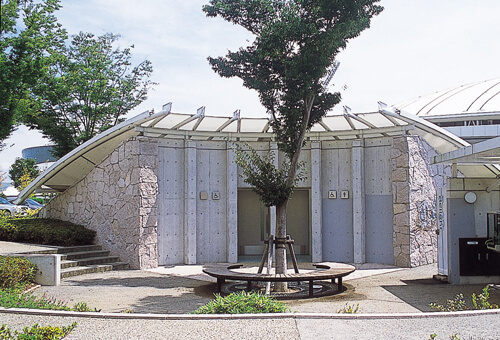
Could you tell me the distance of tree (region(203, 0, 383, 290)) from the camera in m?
10.3

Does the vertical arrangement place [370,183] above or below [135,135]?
below

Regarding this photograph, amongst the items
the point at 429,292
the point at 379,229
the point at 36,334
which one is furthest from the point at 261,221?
the point at 36,334

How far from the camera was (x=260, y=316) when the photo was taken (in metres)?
6.59

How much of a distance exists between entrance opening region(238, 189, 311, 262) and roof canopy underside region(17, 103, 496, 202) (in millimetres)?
3079

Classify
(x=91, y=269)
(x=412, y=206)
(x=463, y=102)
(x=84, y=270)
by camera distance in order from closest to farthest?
(x=84, y=270), (x=91, y=269), (x=412, y=206), (x=463, y=102)

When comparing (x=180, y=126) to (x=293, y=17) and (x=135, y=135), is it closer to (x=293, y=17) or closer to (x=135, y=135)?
(x=135, y=135)

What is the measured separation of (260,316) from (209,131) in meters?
8.97

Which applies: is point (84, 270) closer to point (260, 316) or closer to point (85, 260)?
point (85, 260)

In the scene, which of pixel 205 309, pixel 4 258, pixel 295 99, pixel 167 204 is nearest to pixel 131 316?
pixel 205 309

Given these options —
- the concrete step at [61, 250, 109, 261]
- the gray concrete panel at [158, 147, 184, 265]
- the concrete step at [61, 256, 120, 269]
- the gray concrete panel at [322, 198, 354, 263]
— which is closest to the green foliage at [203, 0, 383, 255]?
the gray concrete panel at [158, 147, 184, 265]

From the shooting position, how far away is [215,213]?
15.2 meters

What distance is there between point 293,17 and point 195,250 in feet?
23.8

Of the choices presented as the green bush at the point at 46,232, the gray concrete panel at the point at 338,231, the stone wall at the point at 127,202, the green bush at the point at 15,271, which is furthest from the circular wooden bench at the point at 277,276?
the green bush at the point at 46,232

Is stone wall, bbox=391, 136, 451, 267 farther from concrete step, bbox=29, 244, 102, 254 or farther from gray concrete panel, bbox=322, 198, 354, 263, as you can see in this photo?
concrete step, bbox=29, 244, 102, 254
